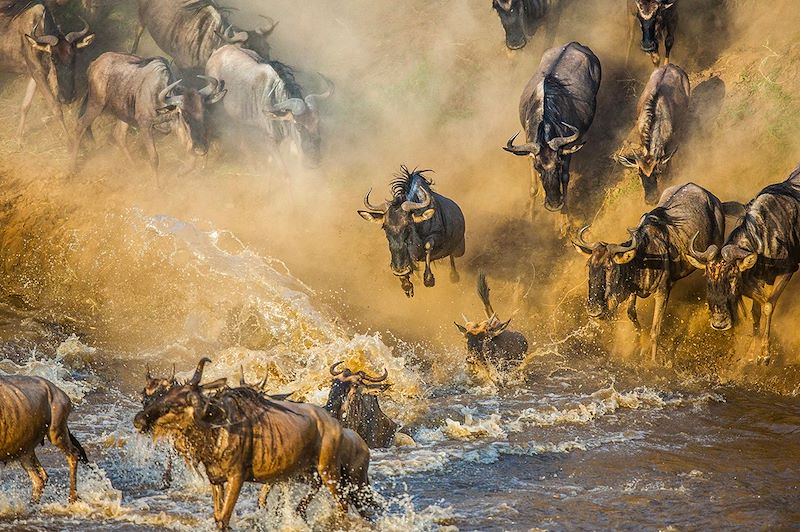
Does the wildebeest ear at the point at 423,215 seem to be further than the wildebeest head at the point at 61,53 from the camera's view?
No

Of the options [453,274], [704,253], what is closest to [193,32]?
[453,274]

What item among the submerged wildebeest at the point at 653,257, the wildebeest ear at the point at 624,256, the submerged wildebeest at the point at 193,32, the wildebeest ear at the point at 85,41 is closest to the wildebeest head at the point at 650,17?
the submerged wildebeest at the point at 653,257

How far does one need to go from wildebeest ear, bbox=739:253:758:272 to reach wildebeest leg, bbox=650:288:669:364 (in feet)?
3.92

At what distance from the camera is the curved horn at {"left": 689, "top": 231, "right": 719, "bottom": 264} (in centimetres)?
1236

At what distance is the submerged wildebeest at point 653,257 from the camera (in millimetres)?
12961

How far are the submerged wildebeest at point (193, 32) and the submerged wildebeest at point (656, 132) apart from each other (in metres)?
6.46

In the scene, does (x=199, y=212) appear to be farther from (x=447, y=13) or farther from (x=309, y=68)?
(x=447, y=13)

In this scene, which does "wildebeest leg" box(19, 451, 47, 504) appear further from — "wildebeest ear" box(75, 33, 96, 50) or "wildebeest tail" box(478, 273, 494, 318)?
"wildebeest ear" box(75, 33, 96, 50)

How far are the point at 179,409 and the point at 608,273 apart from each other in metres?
7.25

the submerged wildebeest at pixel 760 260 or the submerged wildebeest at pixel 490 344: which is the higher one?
the submerged wildebeest at pixel 760 260

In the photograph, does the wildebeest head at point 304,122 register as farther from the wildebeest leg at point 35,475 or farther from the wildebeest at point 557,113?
the wildebeest leg at point 35,475

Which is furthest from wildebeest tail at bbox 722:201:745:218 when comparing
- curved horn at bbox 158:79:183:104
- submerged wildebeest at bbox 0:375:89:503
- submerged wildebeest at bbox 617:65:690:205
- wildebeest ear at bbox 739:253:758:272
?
submerged wildebeest at bbox 0:375:89:503

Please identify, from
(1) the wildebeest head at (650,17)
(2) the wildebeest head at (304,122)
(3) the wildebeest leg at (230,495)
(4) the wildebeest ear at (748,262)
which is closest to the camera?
(3) the wildebeest leg at (230,495)

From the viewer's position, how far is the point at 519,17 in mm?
17812
